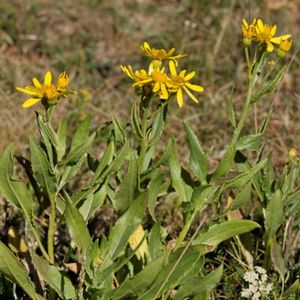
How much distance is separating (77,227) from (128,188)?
0.56ft

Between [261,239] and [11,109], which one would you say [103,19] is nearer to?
[11,109]

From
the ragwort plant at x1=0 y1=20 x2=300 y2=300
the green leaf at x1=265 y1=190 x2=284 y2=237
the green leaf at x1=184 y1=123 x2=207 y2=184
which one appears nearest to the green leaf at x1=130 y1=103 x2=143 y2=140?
the ragwort plant at x1=0 y1=20 x2=300 y2=300

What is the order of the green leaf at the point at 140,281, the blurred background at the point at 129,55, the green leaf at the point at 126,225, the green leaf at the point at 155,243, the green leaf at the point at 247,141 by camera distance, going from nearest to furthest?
the green leaf at the point at 140,281 < the green leaf at the point at 126,225 < the green leaf at the point at 155,243 < the green leaf at the point at 247,141 < the blurred background at the point at 129,55

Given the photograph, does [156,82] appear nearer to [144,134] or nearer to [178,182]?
[144,134]

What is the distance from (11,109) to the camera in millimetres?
3223

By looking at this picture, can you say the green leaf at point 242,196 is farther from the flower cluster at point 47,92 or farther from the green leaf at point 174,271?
the flower cluster at point 47,92

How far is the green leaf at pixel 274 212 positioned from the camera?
2000mm

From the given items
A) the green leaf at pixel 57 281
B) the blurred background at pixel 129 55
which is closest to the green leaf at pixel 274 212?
the green leaf at pixel 57 281

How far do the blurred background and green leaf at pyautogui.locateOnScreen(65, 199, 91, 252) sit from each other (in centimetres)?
121

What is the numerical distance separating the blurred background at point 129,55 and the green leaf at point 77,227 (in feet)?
3.98

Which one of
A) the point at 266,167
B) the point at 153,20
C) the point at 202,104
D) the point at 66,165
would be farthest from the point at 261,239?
the point at 153,20

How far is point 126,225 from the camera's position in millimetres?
1804

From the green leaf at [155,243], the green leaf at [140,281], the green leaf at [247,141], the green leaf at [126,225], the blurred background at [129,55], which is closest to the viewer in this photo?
the green leaf at [140,281]

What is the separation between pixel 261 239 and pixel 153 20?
2110mm
